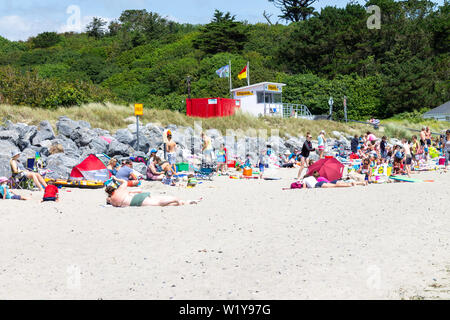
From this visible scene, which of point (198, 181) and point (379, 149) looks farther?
point (379, 149)

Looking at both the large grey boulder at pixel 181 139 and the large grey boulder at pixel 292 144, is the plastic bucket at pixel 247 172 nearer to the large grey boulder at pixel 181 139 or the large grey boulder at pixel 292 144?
the large grey boulder at pixel 181 139

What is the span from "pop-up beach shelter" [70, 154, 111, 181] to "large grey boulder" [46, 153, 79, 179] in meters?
0.47

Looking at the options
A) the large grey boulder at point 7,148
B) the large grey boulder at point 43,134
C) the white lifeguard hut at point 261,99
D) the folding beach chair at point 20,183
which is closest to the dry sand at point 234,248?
the folding beach chair at point 20,183

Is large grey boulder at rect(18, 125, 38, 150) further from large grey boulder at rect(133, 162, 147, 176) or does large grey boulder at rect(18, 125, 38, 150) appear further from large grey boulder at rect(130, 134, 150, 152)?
large grey boulder at rect(133, 162, 147, 176)

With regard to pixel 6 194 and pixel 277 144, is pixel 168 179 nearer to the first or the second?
pixel 6 194

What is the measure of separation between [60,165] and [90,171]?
1133 millimetres

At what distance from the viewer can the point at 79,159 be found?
43.1 feet

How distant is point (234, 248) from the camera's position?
5.75 meters

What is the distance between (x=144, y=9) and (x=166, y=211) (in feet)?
245

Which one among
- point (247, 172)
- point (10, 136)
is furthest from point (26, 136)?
point (247, 172)

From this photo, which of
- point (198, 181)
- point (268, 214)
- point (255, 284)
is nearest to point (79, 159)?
point (198, 181)

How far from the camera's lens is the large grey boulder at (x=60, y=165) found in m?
11.7
